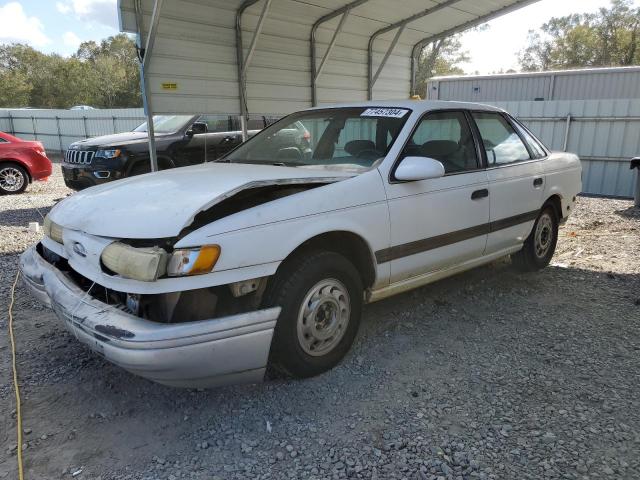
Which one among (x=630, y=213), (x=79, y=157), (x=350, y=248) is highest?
(x=79, y=157)

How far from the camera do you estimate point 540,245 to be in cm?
515

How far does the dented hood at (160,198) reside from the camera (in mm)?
2520

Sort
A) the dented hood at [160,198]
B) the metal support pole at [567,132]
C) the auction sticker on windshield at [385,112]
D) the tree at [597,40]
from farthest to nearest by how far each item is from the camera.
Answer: the tree at [597,40] → the metal support pole at [567,132] → the auction sticker on windshield at [385,112] → the dented hood at [160,198]

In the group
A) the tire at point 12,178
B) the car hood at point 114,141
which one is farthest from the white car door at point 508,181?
the tire at point 12,178

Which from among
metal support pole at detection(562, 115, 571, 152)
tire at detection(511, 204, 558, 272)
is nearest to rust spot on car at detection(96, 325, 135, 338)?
tire at detection(511, 204, 558, 272)

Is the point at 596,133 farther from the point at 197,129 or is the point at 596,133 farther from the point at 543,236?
the point at 197,129

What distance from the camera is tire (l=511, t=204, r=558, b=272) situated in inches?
198

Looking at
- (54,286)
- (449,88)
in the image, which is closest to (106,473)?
(54,286)

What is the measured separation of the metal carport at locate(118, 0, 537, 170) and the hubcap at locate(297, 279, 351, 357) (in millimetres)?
4402

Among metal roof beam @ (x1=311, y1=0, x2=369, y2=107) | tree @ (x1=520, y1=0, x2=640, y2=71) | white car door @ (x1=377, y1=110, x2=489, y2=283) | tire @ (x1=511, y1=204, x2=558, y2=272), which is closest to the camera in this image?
white car door @ (x1=377, y1=110, x2=489, y2=283)

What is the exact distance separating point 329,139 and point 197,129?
5538mm

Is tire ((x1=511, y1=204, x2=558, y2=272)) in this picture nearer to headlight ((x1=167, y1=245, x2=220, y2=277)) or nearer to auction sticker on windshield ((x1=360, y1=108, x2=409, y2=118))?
auction sticker on windshield ((x1=360, y1=108, x2=409, y2=118))

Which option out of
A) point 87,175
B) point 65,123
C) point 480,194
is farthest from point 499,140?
point 65,123

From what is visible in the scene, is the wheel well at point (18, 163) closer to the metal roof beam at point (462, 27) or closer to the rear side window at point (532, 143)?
the metal roof beam at point (462, 27)
